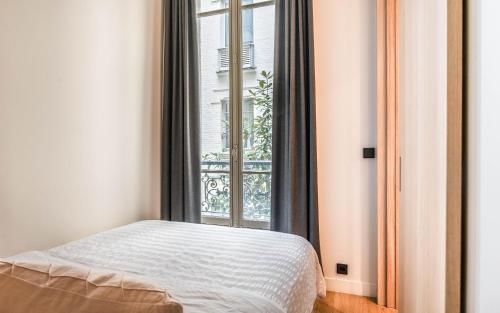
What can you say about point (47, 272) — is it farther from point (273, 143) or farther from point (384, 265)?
point (384, 265)

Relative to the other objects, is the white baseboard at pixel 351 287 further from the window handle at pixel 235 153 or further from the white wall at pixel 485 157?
the white wall at pixel 485 157

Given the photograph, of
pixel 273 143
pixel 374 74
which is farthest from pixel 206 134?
pixel 374 74

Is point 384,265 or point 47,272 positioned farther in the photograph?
point 384,265

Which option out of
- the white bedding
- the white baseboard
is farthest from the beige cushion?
the white baseboard

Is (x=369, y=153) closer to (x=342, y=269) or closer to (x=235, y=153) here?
(x=342, y=269)

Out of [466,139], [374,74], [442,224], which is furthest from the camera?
[374,74]

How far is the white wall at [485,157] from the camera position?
2.30 ft

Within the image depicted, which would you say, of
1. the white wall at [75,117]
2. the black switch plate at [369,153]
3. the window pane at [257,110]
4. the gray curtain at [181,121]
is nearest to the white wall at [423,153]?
the black switch plate at [369,153]

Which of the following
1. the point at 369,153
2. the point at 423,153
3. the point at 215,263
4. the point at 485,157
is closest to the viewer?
the point at 485,157

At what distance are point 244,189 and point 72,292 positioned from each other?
89.9 inches

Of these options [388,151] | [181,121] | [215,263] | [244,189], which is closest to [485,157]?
[215,263]

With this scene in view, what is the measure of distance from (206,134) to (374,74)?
1727mm

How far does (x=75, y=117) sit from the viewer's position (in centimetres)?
236

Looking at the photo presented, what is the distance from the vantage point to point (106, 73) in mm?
2662
